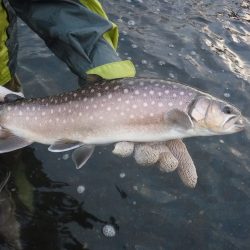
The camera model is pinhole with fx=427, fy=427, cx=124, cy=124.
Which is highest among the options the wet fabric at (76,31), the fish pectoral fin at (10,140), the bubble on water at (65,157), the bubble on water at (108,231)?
the wet fabric at (76,31)

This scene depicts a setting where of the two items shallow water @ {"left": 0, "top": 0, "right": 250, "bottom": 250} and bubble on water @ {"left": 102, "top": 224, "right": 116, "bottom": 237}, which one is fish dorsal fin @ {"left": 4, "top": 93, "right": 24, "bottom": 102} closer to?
shallow water @ {"left": 0, "top": 0, "right": 250, "bottom": 250}

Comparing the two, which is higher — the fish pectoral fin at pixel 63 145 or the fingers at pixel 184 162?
the fingers at pixel 184 162

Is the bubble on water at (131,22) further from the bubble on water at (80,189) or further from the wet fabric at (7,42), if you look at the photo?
the bubble on water at (80,189)

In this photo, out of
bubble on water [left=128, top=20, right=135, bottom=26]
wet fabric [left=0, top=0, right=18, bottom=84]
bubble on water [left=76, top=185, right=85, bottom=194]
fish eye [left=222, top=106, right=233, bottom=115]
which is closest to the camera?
fish eye [left=222, top=106, right=233, bottom=115]

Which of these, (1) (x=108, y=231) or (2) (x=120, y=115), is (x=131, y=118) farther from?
(1) (x=108, y=231)

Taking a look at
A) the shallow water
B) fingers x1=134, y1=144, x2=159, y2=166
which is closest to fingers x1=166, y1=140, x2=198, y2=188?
fingers x1=134, y1=144, x2=159, y2=166

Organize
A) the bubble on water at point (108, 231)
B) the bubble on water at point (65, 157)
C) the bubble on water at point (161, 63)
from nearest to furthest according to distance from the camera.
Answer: the bubble on water at point (108, 231) < the bubble on water at point (65, 157) < the bubble on water at point (161, 63)

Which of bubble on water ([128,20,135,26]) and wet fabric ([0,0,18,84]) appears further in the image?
bubble on water ([128,20,135,26])

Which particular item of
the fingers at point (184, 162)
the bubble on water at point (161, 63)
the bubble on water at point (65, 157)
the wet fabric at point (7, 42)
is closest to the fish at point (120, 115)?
the fingers at point (184, 162)
